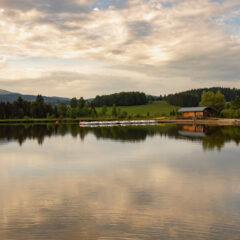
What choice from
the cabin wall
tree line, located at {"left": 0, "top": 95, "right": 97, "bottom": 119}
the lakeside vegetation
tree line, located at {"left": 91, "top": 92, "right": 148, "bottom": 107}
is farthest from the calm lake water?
tree line, located at {"left": 91, "top": 92, "right": 148, "bottom": 107}

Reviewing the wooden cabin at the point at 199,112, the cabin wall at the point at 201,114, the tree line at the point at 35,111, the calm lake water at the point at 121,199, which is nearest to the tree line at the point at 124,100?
the tree line at the point at 35,111

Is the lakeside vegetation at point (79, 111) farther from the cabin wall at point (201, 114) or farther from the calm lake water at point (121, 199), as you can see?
the calm lake water at point (121, 199)

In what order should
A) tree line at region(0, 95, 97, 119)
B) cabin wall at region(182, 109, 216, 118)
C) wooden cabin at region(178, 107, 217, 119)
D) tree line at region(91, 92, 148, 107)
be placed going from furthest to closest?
tree line at region(91, 92, 148, 107) < tree line at region(0, 95, 97, 119) < cabin wall at region(182, 109, 216, 118) < wooden cabin at region(178, 107, 217, 119)

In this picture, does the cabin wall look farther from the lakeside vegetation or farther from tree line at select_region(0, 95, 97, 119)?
tree line at select_region(0, 95, 97, 119)

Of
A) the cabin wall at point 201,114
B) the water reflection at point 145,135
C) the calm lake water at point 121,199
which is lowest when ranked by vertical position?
the calm lake water at point 121,199

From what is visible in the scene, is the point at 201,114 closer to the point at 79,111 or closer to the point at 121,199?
the point at 79,111

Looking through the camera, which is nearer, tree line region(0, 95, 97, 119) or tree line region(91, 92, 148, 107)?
tree line region(0, 95, 97, 119)

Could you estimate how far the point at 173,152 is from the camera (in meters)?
29.6

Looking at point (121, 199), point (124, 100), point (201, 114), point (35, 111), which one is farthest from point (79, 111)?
point (121, 199)

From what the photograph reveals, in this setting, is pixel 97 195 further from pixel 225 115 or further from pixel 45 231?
pixel 225 115

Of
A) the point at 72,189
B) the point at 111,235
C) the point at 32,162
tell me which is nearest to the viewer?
the point at 111,235

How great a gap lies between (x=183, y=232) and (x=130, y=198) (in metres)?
4.31

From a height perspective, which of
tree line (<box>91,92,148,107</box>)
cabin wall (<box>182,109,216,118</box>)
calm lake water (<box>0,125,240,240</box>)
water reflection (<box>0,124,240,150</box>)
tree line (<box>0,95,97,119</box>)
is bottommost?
calm lake water (<box>0,125,240,240</box>)

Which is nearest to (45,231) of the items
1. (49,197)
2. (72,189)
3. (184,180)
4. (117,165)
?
(49,197)
